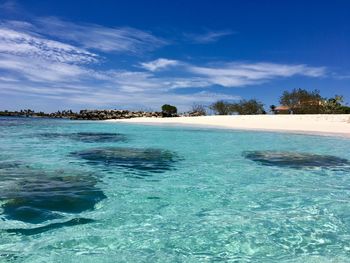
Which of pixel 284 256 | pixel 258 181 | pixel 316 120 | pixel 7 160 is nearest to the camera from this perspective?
pixel 284 256

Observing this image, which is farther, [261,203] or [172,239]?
[261,203]

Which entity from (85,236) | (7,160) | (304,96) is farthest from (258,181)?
(304,96)

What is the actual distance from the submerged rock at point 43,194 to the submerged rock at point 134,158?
7.75ft

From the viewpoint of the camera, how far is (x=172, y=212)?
6.30m

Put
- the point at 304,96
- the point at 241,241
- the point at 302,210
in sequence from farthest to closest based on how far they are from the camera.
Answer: the point at 304,96 → the point at 302,210 → the point at 241,241

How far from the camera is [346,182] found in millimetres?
9141

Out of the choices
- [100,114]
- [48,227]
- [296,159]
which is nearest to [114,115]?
[100,114]

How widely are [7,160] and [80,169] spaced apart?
3.11m

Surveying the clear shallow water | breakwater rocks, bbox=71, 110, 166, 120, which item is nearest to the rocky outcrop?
breakwater rocks, bbox=71, 110, 166, 120

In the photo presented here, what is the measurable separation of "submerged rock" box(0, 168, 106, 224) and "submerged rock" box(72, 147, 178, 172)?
2363 mm

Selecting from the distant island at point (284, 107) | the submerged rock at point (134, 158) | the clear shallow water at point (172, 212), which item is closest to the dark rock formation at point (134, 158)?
the submerged rock at point (134, 158)

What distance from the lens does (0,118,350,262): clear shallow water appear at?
4602 mm

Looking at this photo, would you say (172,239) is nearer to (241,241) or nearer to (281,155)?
(241,241)

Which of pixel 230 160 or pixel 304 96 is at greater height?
pixel 304 96
